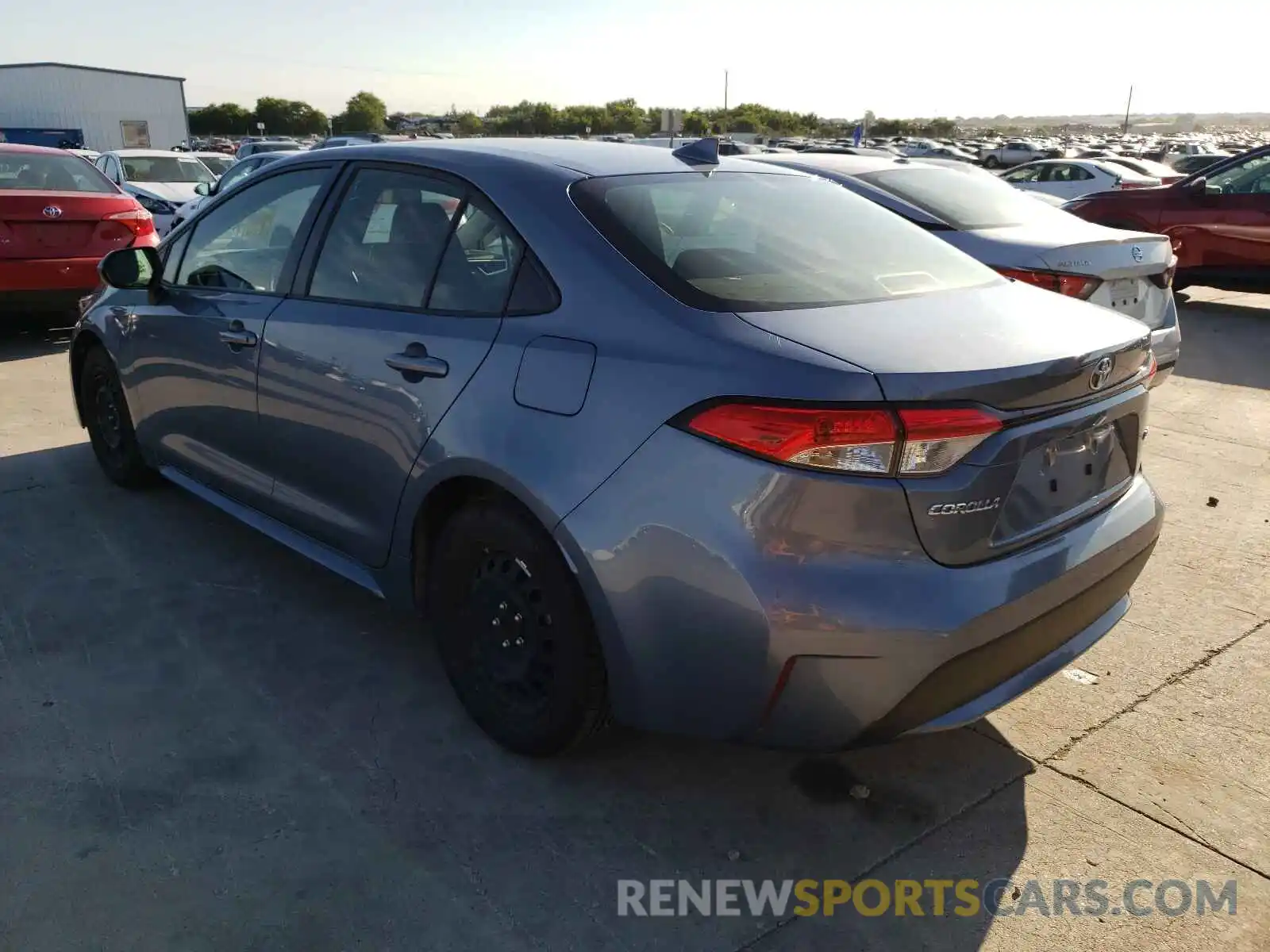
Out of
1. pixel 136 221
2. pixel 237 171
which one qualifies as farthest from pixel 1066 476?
pixel 237 171

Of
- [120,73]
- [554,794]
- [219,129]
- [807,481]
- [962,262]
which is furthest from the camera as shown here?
[219,129]

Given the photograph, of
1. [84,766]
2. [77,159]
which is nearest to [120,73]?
[77,159]

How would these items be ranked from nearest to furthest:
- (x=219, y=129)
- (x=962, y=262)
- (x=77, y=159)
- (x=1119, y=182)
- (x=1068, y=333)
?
(x=1068, y=333)
(x=962, y=262)
(x=77, y=159)
(x=1119, y=182)
(x=219, y=129)

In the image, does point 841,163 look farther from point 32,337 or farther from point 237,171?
point 237,171

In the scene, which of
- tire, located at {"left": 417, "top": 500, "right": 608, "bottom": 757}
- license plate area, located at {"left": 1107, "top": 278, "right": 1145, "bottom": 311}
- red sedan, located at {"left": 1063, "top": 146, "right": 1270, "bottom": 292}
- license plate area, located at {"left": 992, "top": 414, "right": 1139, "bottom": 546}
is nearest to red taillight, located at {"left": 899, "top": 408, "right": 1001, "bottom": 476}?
license plate area, located at {"left": 992, "top": 414, "right": 1139, "bottom": 546}

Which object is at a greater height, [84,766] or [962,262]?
[962,262]

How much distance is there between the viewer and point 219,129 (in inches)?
3300

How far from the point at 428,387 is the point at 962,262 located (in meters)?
1.66

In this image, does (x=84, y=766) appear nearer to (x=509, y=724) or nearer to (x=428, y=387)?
(x=509, y=724)

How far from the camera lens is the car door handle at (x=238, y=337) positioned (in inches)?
139

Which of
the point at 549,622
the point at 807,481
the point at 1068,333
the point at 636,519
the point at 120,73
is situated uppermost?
the point at 120,73

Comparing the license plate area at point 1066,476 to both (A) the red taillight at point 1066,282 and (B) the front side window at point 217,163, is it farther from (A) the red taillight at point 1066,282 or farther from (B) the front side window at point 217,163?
(B) the front side window at point 217,163

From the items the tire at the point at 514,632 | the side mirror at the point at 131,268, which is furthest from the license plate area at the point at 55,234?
the tire at the point at 514,632

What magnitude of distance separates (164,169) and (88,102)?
40973 millimetres
